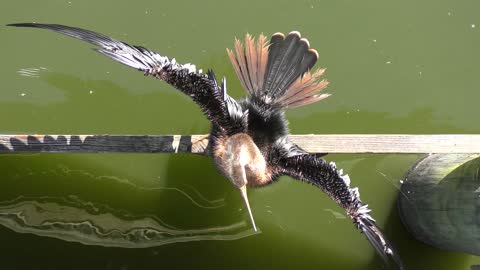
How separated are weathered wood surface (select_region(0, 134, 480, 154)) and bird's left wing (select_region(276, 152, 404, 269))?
11 centimetres

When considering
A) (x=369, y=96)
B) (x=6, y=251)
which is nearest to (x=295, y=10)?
(x=369, y=96)

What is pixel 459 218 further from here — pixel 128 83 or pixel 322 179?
pixel 128 83

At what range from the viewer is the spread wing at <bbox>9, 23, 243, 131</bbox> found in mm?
2193

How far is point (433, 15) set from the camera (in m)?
3.25

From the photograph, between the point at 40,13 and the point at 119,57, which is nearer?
the point at 119,57

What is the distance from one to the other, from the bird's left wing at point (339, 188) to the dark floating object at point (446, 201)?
0.57m

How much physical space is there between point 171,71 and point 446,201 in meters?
1.60

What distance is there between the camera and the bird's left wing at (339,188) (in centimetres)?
235

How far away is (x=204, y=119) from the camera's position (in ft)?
10.0

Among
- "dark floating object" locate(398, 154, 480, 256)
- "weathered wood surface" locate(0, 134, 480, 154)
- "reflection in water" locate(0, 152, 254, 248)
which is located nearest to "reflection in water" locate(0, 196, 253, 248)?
"reflection in water" locate(0, 152, 254, 248)

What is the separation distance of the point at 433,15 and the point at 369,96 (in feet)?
2.11

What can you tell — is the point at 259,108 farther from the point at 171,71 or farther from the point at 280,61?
the point at 171,71

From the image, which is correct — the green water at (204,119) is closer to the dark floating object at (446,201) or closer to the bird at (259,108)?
the dark floating object at (446,201)

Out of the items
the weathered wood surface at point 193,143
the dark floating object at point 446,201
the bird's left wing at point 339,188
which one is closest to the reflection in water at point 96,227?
the weathered wood surface at point 193,143
